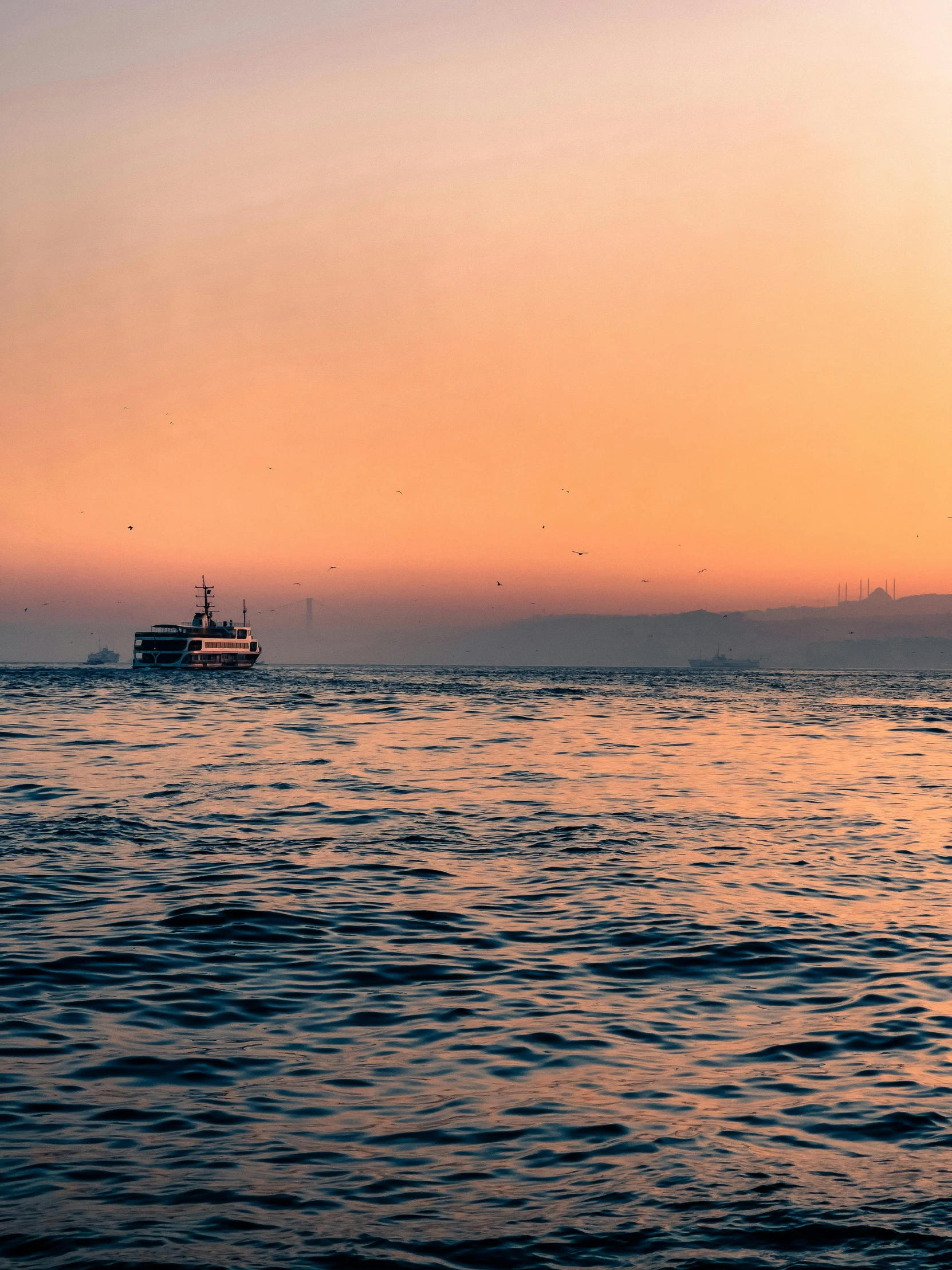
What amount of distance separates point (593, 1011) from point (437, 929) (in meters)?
3.74

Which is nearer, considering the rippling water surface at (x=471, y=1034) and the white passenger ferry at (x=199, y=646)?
the rippling water surface at (x=471, y=1034)

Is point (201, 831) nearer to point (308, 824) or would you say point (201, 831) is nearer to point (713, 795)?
point (308, 824)

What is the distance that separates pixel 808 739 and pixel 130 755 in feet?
96.0

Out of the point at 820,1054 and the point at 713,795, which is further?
the point at 713,795

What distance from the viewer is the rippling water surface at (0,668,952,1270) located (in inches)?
264

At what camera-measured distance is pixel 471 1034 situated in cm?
1027

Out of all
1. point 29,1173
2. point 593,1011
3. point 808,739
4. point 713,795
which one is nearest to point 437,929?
point 593,1011

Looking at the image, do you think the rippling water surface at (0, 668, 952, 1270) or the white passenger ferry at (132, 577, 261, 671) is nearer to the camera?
the rippling water surface at (0, 668, 952, 1270)

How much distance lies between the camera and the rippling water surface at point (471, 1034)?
6.70 metres

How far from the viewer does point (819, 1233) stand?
659 centimetres

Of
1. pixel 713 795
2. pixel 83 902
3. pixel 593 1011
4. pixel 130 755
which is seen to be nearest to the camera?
pixel 593 1011

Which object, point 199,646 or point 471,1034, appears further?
point 199,646

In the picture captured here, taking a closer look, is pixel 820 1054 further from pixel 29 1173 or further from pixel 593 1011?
pixel 29 1173

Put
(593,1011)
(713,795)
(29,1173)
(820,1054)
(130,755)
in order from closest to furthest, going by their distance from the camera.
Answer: (29,1173) → (820,1054) → (593,1011) → (713,795) → (130,755)
